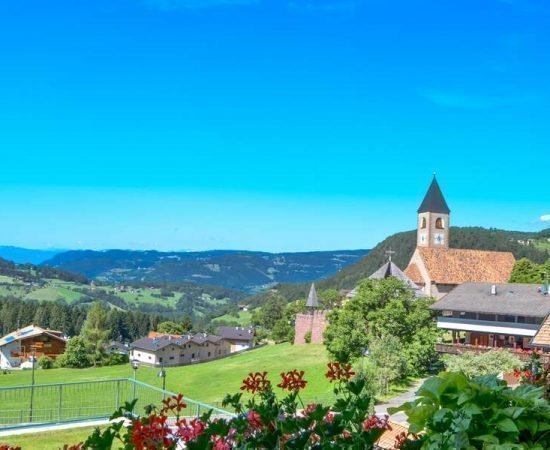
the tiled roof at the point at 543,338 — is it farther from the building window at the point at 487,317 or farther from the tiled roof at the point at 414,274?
the tiled roof at the point at 414,274

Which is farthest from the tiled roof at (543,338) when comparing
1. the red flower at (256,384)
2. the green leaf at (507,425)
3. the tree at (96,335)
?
the tree at (96,335)

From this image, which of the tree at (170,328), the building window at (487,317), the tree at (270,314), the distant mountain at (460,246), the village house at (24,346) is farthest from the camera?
the distant mountain at (460,246)

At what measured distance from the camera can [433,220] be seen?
64.1m

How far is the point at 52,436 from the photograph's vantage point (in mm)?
19219

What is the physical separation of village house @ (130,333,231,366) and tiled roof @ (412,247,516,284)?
1194 inches

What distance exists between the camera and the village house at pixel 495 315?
3516cm

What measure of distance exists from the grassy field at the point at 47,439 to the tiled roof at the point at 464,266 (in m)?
38.7

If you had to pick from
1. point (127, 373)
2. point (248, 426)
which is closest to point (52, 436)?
point (248, 426)

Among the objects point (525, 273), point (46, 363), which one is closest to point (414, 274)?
point (525, 273)

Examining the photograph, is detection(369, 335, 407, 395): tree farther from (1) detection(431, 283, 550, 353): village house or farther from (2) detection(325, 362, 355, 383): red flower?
(2) detection(325, 362, 355, 383): red flower

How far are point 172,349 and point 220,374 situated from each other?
36.1 m

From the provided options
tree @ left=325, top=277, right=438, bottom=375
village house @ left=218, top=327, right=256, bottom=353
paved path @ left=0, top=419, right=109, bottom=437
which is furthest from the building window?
village house @ left=218, top=327, right=256, bottom=353

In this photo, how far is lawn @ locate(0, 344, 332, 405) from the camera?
126 feet

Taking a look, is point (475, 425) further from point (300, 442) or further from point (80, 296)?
point (80, 296)
